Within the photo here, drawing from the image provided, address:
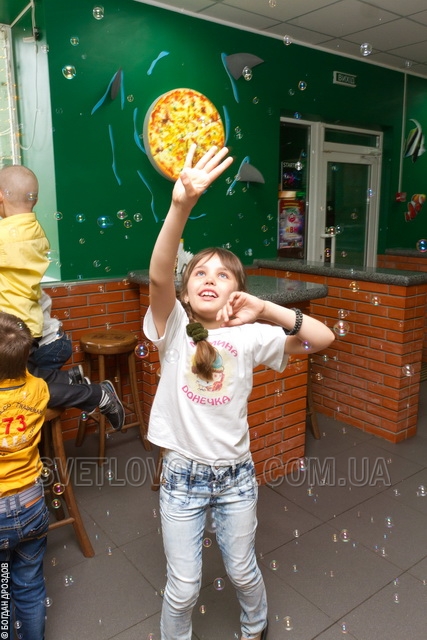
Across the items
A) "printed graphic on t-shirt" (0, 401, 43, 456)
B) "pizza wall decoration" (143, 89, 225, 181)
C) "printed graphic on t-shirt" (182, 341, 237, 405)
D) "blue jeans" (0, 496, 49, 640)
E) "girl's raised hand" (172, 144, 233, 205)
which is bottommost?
"blue jeans" (0, 496, 49, 640)

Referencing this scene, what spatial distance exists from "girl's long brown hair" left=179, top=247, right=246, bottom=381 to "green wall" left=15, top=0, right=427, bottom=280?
7.23ft

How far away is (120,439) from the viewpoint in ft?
12.1

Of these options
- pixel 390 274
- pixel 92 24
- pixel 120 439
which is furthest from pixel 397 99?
pixel 120 439

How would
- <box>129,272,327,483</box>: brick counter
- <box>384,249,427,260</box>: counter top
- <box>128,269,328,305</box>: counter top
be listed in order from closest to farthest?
<box>128,269,328,305</box>: counter top
<box>129,272,327,483</box>: brick counter
<box>384,249,427,260</box>: counter top

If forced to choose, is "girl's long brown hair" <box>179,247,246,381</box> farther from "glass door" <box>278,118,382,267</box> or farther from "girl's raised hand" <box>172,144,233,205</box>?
"glass door" <box>278,118,382,267</box>

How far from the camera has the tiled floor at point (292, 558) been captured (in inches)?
78.4

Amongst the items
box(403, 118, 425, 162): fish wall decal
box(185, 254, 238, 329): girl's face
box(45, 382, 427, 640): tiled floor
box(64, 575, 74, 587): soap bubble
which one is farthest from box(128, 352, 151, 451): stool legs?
box(403, 118, 425, 162): fish wall decal

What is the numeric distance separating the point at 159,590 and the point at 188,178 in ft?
5.86

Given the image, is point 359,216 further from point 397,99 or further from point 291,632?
point 291,632

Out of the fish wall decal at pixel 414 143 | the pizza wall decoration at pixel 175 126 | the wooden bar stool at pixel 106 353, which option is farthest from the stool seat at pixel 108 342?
the fish wall decal at pixel 414 143

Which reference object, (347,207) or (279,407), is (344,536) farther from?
(347,207)

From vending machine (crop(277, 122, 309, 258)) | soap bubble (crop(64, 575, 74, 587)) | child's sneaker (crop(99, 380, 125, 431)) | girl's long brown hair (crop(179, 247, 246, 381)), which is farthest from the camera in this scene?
vending machine (crop(277, 122, 309, 258))

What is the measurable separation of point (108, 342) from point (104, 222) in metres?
0.92

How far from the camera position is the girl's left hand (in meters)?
1.38
